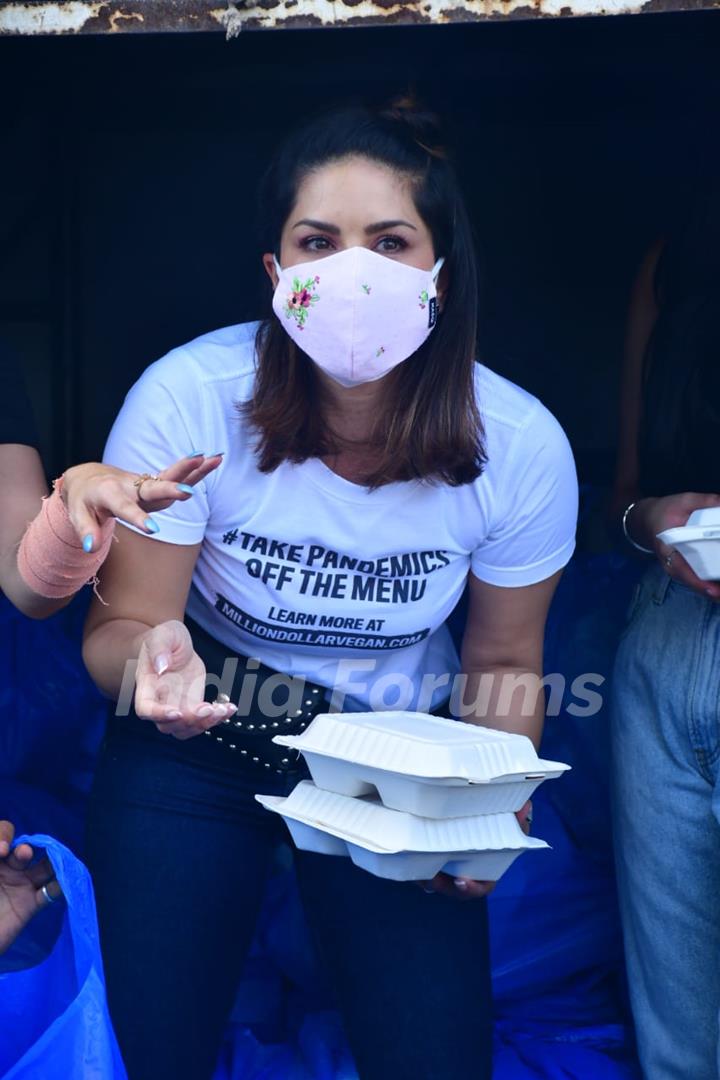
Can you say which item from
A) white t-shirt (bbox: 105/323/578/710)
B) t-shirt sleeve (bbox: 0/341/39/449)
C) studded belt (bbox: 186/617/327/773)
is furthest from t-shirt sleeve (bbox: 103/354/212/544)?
studded belt (bbox: 186/617/327/773)

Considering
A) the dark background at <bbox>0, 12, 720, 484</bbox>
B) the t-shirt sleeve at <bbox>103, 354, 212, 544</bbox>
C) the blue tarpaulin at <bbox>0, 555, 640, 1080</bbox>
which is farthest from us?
the dark background at <bbox>0, 12, 720, 484</bbox>

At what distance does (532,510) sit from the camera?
2.17 meters

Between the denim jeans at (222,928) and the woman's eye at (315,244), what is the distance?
2.64ft

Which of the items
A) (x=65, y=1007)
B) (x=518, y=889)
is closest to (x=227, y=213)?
(x=518, y=889)

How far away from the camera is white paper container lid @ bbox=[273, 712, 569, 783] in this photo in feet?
5.91

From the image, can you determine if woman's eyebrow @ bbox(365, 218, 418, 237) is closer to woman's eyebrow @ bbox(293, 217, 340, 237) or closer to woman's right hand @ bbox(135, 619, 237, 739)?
woman's eyebrow @ bbox(293, 217, 340, 237)

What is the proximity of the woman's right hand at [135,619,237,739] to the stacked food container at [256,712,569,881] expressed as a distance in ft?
0.86

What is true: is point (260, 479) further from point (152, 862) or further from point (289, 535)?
point (152, 862)

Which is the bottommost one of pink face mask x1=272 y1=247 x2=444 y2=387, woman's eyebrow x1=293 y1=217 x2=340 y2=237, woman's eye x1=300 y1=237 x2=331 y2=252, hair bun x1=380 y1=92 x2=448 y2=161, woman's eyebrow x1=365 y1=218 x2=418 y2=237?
pink face mask x1=272 y1=247 x2=444 y2=387

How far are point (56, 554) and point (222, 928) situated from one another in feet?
2.36

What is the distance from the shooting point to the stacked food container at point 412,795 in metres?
1.83

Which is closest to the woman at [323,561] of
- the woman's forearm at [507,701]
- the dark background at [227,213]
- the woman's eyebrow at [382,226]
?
the woman's eyebrow at [382,226]

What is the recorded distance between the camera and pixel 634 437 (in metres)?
2.46

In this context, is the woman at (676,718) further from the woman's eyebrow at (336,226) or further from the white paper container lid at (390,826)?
the woman's eyebrow at (336,226)
